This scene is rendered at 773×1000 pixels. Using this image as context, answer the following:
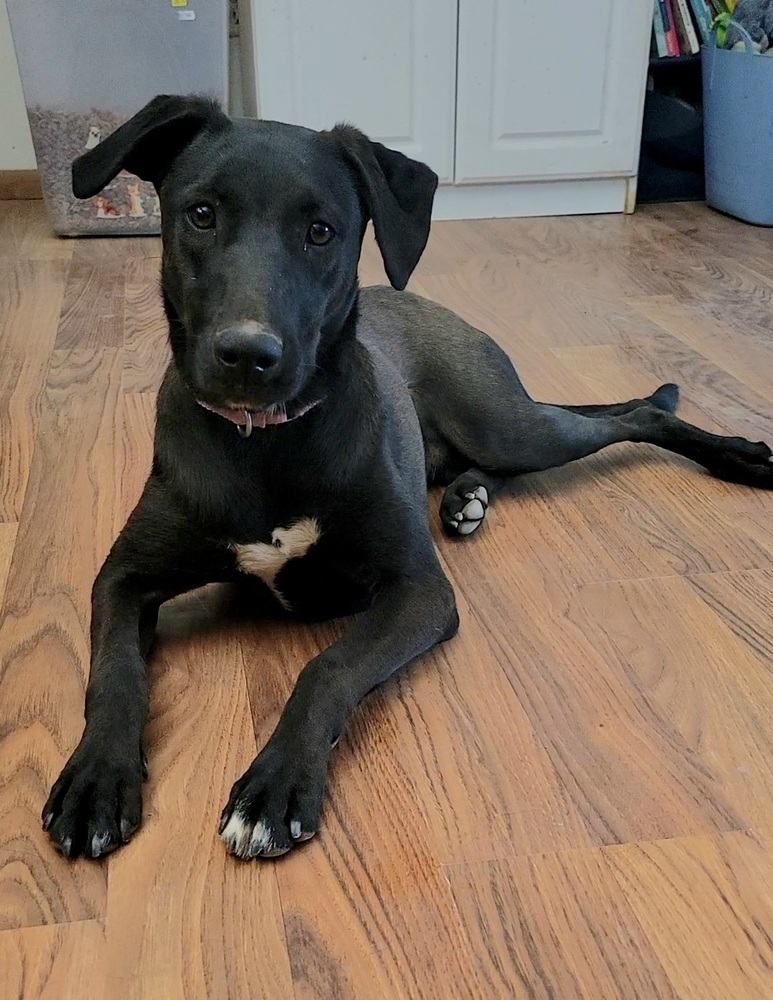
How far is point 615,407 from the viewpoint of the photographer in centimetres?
232

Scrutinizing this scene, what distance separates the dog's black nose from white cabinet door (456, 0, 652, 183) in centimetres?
327

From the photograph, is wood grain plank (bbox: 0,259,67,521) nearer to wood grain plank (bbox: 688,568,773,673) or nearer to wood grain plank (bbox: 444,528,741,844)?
wood grain plank (bbox: 444,528,741,844)

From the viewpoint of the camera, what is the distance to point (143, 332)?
121 inches

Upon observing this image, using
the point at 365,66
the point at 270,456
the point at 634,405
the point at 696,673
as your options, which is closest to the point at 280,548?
the point at 270,456

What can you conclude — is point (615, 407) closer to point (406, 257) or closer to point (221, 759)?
point (406, 257)

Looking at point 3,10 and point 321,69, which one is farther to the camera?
point 3,10

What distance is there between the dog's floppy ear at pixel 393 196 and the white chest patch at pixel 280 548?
38 centimetres

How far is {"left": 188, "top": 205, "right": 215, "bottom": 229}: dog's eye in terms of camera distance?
1391 mm

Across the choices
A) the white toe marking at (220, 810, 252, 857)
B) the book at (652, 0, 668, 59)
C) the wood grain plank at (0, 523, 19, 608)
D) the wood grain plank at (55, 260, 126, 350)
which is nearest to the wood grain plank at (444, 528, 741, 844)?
the white toe marking at (220, 810, 252, 857)

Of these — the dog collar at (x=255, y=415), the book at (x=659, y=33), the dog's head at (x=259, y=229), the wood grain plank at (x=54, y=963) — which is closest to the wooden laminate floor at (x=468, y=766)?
the wood grain plank at (x=54, y=963)

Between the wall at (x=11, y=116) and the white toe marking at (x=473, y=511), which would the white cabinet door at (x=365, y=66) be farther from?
the white toe marking at (x=473, y=511)

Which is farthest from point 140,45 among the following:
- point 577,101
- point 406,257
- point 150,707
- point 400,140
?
point 150,707

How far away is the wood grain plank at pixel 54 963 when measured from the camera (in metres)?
1.02

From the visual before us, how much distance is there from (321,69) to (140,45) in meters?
0.69
